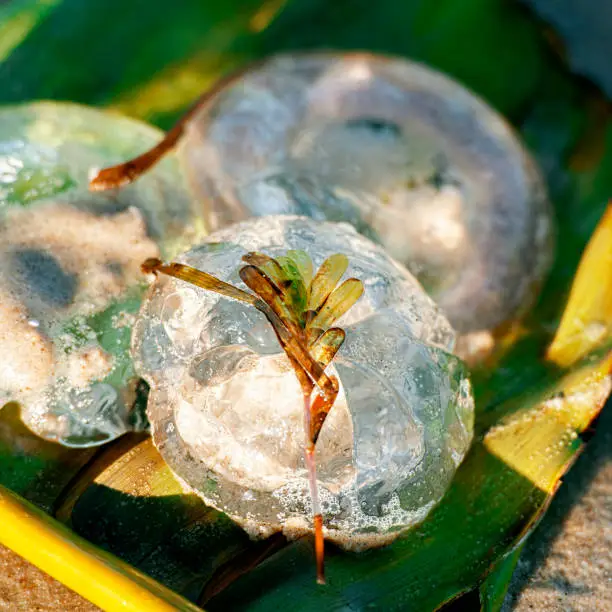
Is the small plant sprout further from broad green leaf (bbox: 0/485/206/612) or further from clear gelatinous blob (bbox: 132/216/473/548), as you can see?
broad green leaf (bbox: 0/485/206/612)

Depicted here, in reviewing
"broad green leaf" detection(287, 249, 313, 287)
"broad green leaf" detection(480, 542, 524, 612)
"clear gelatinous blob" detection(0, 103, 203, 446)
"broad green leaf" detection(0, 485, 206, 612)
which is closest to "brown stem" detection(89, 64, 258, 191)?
"clear gelatinous blob" detection(0, 103, 203, 446)

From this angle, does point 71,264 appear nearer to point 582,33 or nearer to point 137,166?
point 137,166

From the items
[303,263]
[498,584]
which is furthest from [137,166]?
[498,584]

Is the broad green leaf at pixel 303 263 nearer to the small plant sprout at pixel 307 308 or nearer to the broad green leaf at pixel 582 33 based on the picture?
the small plant sprout at pixel 307 308

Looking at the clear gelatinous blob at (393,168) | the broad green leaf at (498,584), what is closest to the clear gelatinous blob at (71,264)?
the clear gelatinous blob at (393,168)

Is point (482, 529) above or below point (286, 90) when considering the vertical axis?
below

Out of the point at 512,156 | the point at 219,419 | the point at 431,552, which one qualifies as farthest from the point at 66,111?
the point at 431,552

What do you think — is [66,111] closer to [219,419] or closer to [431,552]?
[219,419]
